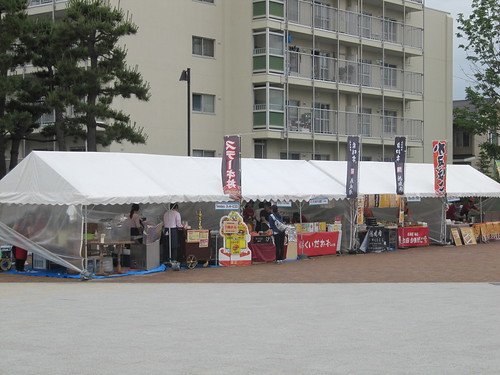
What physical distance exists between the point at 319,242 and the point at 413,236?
5.28m

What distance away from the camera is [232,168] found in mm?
22312

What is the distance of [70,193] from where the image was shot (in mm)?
18828

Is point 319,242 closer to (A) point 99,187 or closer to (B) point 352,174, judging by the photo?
(B) point 352,174

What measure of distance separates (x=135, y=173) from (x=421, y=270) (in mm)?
7469

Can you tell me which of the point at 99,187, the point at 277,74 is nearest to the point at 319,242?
the point at 99,187

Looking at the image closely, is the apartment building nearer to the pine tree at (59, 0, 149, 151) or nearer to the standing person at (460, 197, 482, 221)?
the pine tree at (59, 0, 149, 151)

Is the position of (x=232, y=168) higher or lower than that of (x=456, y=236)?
higher

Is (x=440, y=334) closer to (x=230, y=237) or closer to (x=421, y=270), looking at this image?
(x=421, y=270)

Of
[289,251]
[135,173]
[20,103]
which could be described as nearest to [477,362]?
[135,173]

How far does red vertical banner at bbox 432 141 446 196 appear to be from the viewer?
29938mm

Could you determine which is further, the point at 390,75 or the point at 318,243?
the point at 390,75

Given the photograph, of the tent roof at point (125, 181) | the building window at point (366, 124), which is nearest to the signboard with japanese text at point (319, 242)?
the tent roof at point (125, 181)

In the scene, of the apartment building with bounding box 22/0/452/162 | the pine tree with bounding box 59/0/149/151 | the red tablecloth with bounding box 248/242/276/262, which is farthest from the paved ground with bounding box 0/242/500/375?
the apartment building with bounding box 22/0/452/162

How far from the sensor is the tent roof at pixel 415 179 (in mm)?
27469
